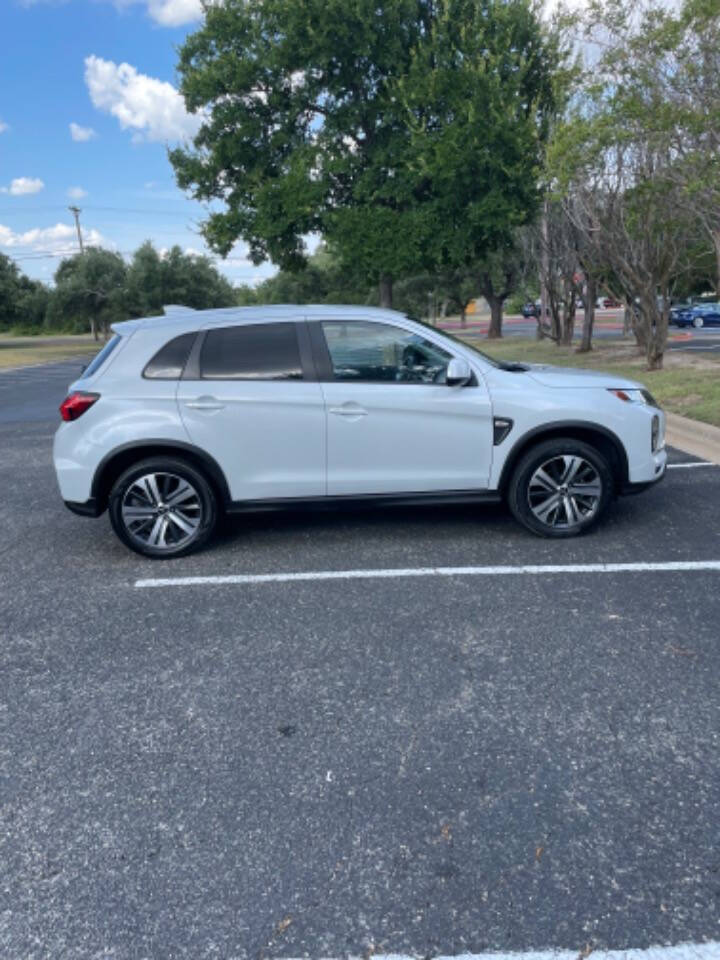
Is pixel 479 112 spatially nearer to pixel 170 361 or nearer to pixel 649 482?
pixel 649 482

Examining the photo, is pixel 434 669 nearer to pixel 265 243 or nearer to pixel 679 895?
pixel 679 895

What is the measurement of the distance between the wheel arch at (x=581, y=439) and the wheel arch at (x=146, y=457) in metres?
2.06

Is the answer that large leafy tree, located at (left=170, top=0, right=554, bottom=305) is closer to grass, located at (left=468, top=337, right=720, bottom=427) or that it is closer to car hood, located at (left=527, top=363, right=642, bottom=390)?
grass, located at (left=468, top=337, right=720, bottom=427)

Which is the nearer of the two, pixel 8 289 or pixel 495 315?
pixel 495 315

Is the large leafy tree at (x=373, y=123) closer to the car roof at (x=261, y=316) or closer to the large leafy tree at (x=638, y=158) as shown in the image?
the large leafy tree at (x=638, y=158)

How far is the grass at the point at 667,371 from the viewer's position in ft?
33.4

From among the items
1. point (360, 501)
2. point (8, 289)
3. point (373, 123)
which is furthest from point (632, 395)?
point (8, 289)

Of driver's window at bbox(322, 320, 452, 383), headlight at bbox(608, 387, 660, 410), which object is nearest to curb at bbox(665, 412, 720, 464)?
headlight at bbox(608, 387, 660, 410)

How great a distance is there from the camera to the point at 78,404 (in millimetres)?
4973

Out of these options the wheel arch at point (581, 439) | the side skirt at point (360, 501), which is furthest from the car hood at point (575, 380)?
the side skirt at point (360, 501)

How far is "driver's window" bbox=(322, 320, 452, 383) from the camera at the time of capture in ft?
17.0

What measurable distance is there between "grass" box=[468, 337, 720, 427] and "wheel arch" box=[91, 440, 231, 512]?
6.59 metres

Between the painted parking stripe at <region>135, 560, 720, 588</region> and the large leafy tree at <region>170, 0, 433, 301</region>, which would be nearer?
the painted parking stripe at <region>135, 560, 720, 588</region>

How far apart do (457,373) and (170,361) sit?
2.05 metres
